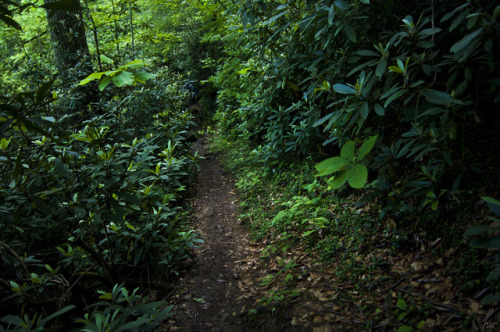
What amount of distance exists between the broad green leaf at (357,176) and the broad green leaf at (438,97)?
2.27 feet

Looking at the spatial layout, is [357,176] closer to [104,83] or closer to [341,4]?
[341,4]

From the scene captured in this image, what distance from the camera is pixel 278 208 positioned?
4.09 m

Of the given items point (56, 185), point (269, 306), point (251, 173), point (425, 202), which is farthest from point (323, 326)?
point (251, 173)

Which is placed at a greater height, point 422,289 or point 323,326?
point 422,289

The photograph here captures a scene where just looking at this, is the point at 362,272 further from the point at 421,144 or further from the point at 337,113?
the point at 337,113

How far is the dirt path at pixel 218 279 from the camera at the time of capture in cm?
250

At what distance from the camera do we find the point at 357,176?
2.22 meters

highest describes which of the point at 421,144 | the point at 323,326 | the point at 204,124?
the point at 421,144

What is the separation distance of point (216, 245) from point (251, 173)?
2095 mm

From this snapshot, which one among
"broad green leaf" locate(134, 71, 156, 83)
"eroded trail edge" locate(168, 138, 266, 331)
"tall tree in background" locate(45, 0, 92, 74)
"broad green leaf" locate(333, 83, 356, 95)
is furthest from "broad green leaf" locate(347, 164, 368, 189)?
"tall tree in background" locate(45, 0, 92, 74)

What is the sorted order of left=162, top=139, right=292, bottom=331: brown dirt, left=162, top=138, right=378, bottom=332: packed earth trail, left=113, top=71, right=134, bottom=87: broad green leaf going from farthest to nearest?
left=162, top=139, right=292, bottom=331: brown dirt → left=162, top=138, right=378, bottom=332: packed earth trail → left=113, top=71, right=134, bottom=87: broad green leaf

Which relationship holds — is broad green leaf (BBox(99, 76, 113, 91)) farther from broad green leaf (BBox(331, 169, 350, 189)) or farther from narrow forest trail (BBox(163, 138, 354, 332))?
narrow forest trail (BBox(163, 138, 354, 332))

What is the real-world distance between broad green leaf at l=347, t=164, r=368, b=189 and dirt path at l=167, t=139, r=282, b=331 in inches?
53.6

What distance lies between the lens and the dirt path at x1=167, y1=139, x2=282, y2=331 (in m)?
2.50
